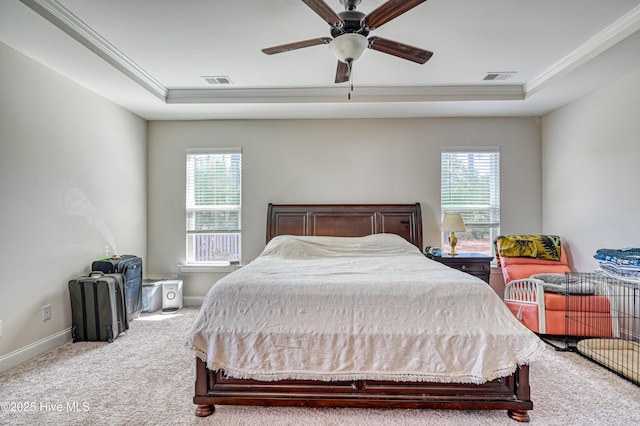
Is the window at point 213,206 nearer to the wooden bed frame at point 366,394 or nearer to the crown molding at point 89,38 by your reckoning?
the crown molding at point 89,38

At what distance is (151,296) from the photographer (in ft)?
13.4

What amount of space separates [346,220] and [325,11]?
8.99 feet

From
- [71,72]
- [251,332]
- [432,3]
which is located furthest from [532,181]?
[71,72]

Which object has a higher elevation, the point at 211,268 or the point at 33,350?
the point at 211,268

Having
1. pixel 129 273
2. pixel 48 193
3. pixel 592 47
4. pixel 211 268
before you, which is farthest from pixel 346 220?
pixel 48 193

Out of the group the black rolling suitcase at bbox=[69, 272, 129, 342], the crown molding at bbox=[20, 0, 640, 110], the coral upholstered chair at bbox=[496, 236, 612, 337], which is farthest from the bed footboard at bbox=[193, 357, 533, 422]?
the crown molding at bbox=[20, 0, 640, 110]

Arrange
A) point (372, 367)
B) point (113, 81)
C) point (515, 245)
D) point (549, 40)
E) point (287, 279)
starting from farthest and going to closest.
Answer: point (515, 245) → point (113, 81) → point (549, 40) → point (287, 279) → point (372, 367)

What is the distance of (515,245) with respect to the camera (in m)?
3.85

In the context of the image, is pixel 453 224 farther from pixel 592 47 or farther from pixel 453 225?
pixel 592 47

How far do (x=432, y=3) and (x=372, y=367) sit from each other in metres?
2.50

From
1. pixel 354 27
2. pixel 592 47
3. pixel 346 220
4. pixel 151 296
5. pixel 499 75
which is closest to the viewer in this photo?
pixel 354 27

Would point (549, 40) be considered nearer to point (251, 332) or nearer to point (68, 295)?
point (251, 332)

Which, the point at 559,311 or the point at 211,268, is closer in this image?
the point at 559,311

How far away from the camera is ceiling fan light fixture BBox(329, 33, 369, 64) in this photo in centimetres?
206
